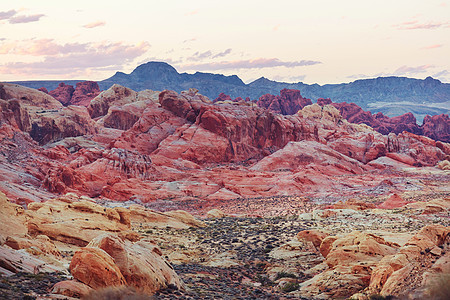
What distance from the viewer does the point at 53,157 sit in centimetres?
7069

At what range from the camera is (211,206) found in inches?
2288

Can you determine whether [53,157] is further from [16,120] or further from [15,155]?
[16,120]

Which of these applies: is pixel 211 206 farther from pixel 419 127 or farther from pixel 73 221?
pixel 419 127

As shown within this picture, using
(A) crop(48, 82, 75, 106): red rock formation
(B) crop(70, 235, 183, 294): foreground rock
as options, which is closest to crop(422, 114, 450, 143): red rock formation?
(A) crop(48, 82, 75, 106): red rock formation

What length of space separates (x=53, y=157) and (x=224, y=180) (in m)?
28.9

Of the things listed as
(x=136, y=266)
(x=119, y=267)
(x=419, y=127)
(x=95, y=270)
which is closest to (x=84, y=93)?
(x=419, y=127)

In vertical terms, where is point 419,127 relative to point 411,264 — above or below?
below

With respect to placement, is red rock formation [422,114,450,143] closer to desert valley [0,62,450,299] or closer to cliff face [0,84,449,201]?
desert valley [0,62,450,299]

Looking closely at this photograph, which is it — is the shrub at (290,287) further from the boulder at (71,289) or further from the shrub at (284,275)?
the boulder at (71,289)

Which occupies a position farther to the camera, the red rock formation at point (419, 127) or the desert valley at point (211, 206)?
the red rock formation at point (419, 127)

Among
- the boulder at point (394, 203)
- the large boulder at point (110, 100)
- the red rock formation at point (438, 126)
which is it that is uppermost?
the large boulder at point (110, 100)

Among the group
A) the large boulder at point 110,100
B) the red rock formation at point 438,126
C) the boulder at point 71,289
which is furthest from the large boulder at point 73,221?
the red rock formation at point 438,126

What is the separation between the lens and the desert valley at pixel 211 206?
16.2 meters

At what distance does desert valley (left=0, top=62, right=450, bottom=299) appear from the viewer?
1623 centimetres
